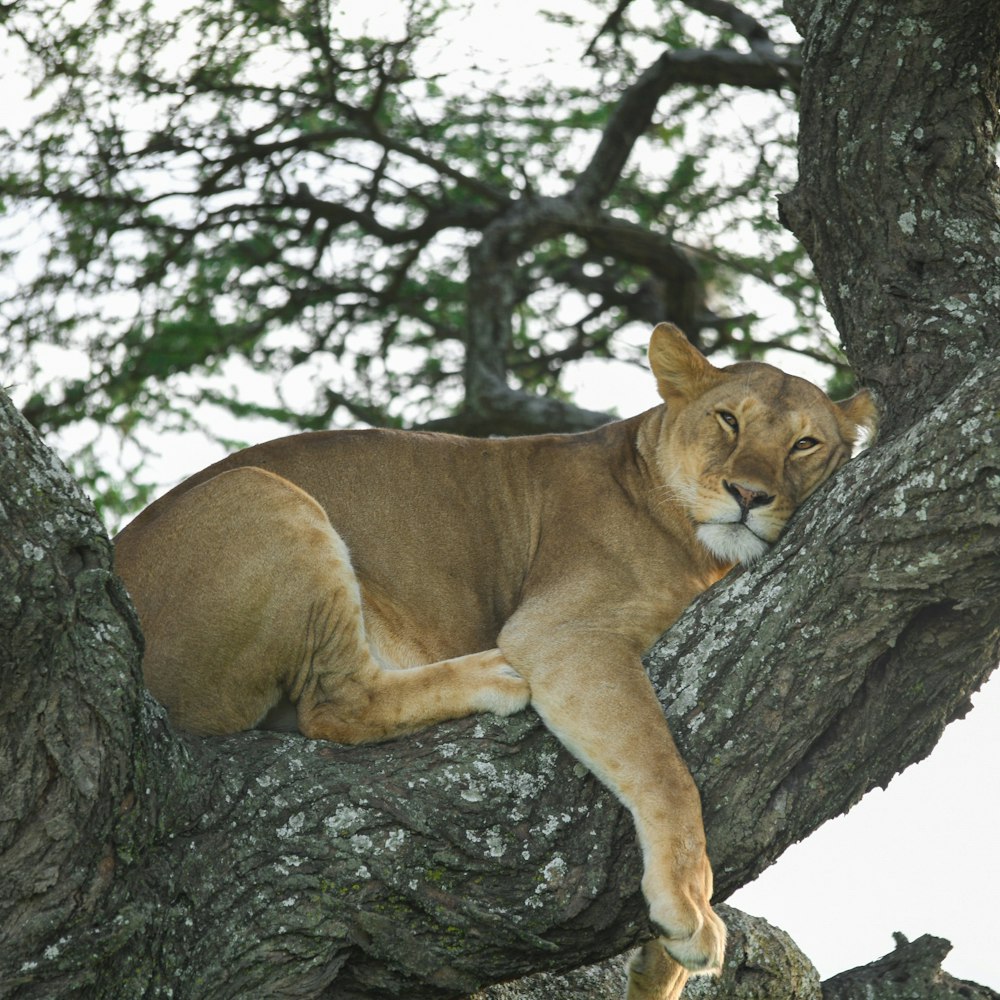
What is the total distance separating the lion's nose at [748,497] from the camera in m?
4.76

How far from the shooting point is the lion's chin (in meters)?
4.78

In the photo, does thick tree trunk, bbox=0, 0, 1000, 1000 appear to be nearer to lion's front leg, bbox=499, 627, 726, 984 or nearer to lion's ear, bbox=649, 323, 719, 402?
lion's front leg, bbox=499, 627, 726, 984

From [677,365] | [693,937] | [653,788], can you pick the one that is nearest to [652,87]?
[677,365]

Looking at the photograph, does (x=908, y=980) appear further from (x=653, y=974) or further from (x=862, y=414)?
(x=862, y=414)

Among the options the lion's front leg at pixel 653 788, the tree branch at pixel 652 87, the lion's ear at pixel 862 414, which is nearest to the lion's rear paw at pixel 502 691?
the lion's front leg at pixel 653 788

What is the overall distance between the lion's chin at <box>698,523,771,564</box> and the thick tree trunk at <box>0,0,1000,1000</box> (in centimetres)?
41

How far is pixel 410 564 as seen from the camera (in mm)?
5129

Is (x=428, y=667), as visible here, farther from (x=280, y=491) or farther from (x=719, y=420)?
(x=719, y=420)

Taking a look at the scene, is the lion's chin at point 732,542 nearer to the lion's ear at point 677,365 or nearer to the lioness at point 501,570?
the lioness at point 501,570

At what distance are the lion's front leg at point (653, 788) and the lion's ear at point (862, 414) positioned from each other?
4.62 feet

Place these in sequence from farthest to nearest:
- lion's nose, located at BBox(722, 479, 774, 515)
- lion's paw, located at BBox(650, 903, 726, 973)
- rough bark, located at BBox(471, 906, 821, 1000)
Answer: rough bark, located at BBox(471, 906, 821, 1000) → lion's nose, located at BBox(722, 479, 774, 515) → lion's paw, located at BBox(650, 903, 726, 973)

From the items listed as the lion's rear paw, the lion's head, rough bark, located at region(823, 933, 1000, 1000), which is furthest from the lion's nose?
rough bark, located at region(823, 933, 1000, 1000)

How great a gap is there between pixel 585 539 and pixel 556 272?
5408 millimetres

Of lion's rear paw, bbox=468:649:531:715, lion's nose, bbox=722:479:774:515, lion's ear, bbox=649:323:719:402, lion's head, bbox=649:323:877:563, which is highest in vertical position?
lion's ear, bbox=649:323:719:402
